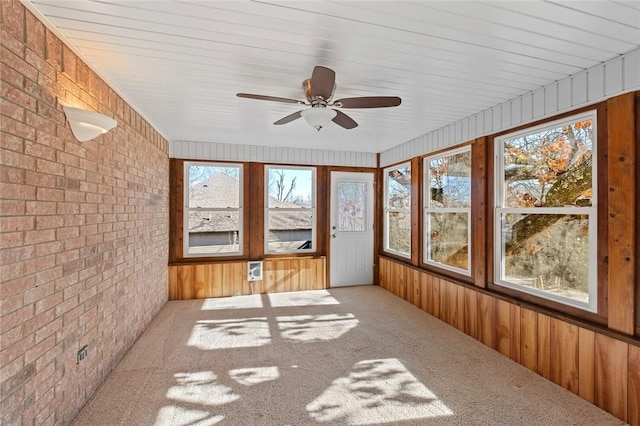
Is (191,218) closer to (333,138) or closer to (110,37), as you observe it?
(333,138)

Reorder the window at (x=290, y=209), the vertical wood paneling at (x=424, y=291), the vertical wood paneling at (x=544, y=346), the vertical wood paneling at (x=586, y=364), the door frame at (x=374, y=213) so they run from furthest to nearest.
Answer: the door frame at (x=374, y=213) < the window at (x=290, y=209) < the vertical wood paneling at (x=424, y=291) < the vertical wood paneling at (x=544, y=346) < the vertical wood paneling at (x=586, y=364)

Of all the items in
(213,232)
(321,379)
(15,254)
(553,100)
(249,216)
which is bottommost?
(321,379)

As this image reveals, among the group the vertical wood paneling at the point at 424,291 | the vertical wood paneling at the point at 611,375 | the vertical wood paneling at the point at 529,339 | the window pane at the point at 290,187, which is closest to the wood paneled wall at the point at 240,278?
the window pane at the point at 290,187

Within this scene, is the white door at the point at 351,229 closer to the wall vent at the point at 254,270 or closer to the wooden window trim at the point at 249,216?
the wooden window trim at the point at 249,216

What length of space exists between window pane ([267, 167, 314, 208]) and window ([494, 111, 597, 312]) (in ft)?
10.2

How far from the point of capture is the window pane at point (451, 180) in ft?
12.2

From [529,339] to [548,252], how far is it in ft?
2.61

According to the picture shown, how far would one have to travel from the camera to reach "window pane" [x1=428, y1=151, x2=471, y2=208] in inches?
147

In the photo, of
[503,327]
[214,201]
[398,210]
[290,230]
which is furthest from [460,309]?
[214,201]

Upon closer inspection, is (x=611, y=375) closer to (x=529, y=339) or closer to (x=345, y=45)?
(x=529, y=339)

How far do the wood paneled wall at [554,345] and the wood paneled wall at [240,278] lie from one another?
7.05 ft

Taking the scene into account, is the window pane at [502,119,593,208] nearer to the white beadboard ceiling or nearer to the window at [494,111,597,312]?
the window at [494,111,597,312]

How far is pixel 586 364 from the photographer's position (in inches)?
91.0

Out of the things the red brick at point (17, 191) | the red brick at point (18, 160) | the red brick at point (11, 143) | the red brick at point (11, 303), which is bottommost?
the red brick at point (11, 303)
